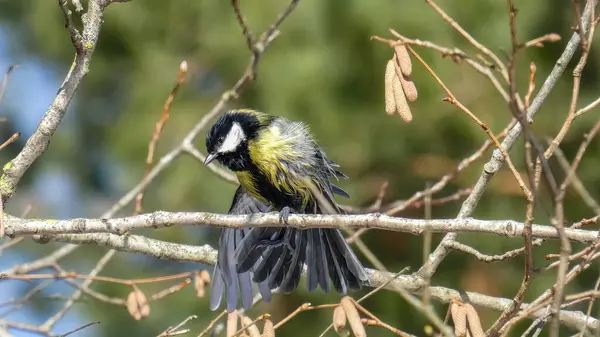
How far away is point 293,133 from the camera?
379 cm

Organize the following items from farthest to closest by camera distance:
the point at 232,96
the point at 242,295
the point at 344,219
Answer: the point at 242,295 → the point at 232,96 → the point at 344,219

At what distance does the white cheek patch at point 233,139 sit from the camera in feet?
12.3

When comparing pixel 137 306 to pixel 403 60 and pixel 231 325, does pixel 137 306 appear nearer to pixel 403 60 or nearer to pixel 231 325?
pixel 231 325

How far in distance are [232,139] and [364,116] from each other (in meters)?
1.82

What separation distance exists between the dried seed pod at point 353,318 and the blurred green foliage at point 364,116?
295 centimetres

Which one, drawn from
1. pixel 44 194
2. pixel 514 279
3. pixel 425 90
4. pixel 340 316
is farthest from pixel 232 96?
pixel 44 194

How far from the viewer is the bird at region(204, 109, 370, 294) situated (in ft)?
11.6

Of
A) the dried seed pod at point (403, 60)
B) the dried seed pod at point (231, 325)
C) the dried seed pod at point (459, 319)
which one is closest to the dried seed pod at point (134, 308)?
the dried seed pod at point (231, 325)

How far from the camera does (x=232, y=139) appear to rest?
3777 millimetres

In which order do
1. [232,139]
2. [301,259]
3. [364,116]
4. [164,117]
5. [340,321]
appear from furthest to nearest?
[364,116] → [232,139] → [301,259] → [164,117] → [340,321]

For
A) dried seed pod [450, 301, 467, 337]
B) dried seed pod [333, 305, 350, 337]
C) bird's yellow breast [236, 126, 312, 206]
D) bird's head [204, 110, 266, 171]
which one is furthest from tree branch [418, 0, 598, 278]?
bird's head [204, 110, 266, 171]

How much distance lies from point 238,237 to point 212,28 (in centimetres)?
270

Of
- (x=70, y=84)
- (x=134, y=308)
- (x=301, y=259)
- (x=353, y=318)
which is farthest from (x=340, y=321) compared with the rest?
(x=301, y=259)

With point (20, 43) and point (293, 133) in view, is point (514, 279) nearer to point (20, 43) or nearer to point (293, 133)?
point (293, 133)
